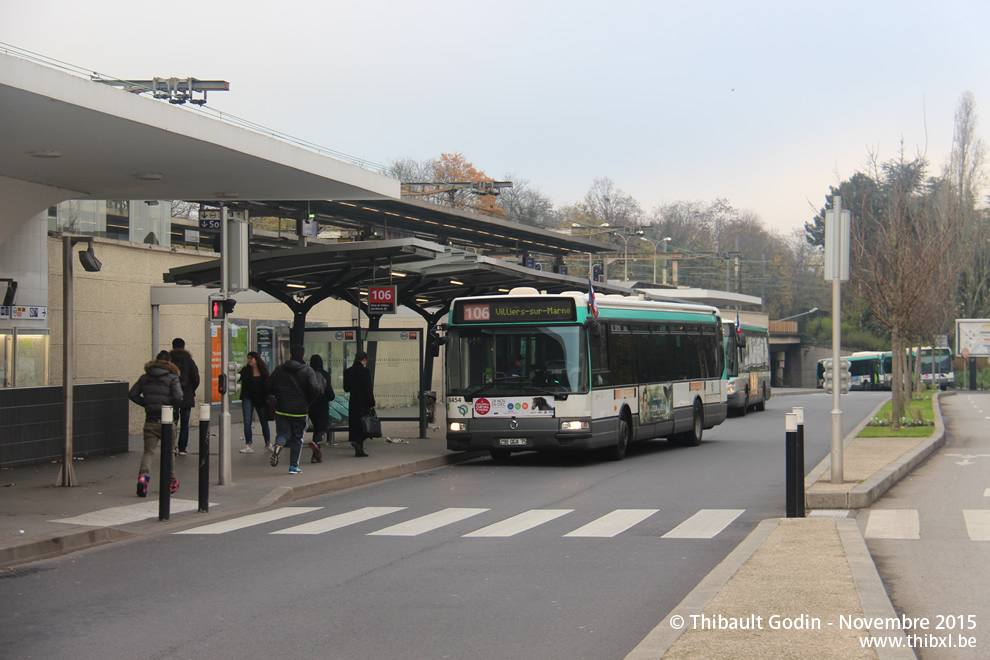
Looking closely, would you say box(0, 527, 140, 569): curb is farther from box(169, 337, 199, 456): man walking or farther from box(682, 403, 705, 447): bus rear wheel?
box(682, 403, 705, 447): bus rear wheel

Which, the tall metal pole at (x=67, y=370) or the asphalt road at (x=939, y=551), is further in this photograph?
the tall metal pole at (x=67, y=370)

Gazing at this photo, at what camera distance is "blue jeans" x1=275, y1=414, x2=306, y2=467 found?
15.4 meters

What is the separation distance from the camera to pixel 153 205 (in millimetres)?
23812

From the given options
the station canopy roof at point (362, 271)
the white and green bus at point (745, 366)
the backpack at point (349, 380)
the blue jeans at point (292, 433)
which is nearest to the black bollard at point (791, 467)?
the blue jeans at point (292, 433)

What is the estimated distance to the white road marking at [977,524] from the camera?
33.1 ft

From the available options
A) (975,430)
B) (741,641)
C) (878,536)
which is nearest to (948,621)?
(741,641)

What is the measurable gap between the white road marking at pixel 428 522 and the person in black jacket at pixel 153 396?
3.47 metres

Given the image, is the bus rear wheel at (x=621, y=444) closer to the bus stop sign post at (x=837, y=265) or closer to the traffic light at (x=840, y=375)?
the traffic light at (x=840, y=375)

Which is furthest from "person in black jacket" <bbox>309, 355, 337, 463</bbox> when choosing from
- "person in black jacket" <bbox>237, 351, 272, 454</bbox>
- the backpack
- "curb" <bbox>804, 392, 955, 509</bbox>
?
"curb" <bbox>804, 392, 955, 509</bbox>

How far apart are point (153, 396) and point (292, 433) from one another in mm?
2929

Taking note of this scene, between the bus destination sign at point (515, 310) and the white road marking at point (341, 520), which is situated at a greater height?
the bus destination sign at point (515, 310)

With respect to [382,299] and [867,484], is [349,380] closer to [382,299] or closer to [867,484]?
[382,299]

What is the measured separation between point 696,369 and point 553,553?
14078 millimetres

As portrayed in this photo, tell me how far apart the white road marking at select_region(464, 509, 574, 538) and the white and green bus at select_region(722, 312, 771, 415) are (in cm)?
1936
